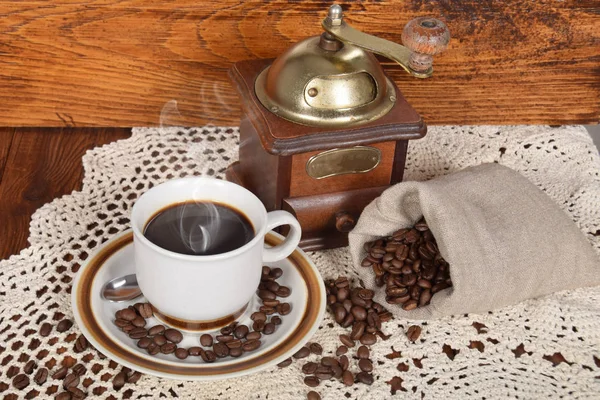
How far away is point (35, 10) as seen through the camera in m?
1.60

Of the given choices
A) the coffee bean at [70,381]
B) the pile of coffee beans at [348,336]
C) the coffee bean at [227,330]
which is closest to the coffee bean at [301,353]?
the pile of coffee beans at [348,336]

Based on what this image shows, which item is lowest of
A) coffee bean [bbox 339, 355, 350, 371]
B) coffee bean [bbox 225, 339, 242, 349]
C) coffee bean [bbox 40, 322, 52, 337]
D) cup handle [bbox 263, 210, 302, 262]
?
coffee bean [bbox 339, 355, 350, 371]

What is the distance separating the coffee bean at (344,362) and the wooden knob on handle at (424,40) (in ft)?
1.48

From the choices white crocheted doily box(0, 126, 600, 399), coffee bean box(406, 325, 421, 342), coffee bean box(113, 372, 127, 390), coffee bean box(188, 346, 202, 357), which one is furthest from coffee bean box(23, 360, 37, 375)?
coffee bean box(406, 325, 421, 342)

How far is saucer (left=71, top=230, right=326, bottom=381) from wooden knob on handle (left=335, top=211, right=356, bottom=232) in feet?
0.36

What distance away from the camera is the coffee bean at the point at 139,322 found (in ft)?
4.00

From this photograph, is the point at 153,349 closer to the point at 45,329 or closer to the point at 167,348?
the point at 167,348

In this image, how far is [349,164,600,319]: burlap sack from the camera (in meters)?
1.28

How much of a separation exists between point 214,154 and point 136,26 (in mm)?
283

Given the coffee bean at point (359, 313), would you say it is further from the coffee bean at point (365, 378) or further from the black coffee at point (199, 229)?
the black coffee at point (199, 229)

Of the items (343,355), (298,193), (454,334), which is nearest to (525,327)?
(454,334)

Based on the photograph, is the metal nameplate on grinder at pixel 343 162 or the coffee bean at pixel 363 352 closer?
the coffee bean at pixel 363 352

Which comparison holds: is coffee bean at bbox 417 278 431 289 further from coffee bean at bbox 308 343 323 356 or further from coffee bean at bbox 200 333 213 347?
coffee bean at bbox 200 333 213 347

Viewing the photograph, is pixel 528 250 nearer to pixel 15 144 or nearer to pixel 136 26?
pixel 136 26
